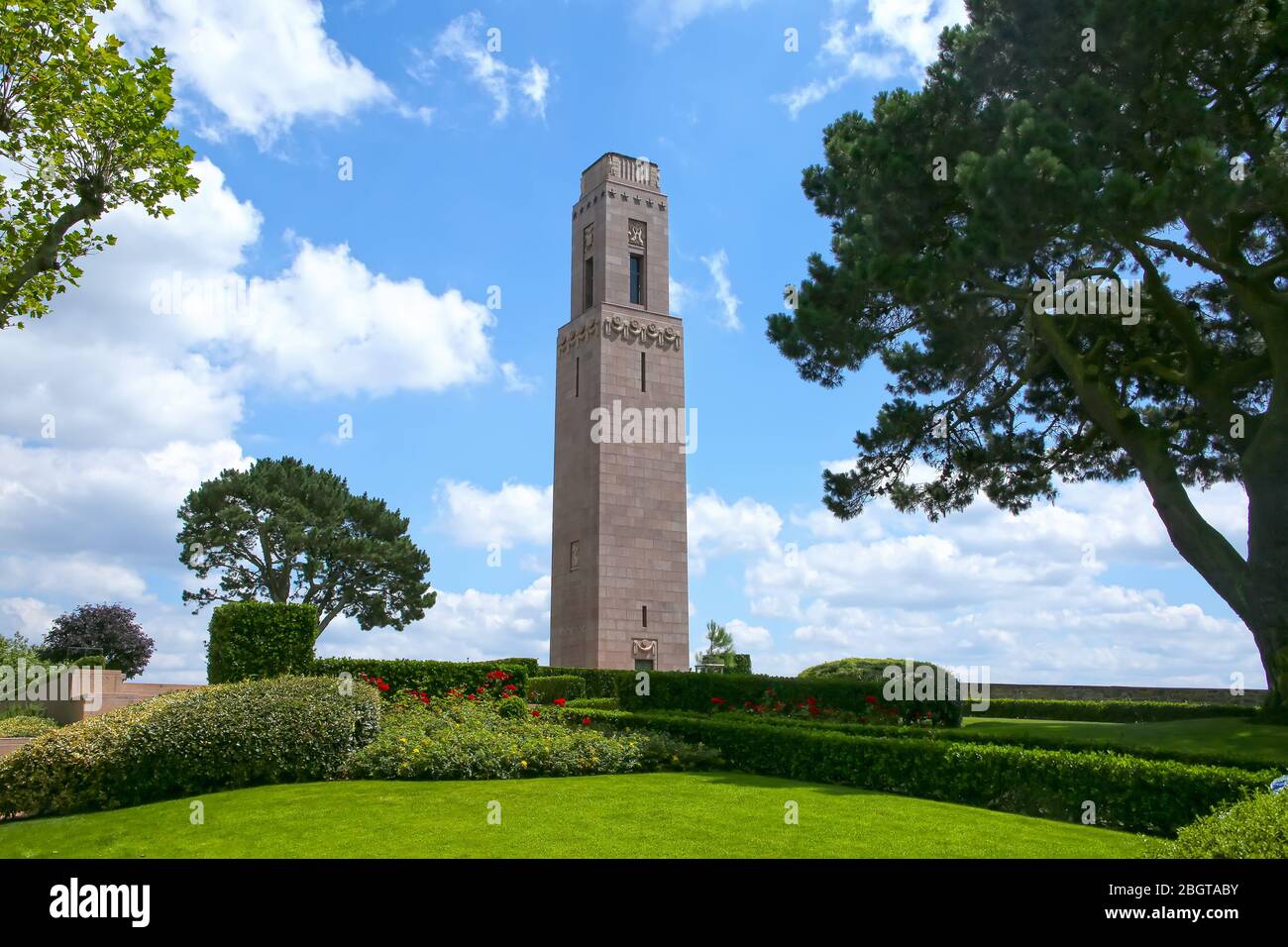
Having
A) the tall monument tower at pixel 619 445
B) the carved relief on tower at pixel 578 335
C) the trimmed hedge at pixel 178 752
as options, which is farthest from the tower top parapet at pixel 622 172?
the trimmed hedge at pixel 178 752

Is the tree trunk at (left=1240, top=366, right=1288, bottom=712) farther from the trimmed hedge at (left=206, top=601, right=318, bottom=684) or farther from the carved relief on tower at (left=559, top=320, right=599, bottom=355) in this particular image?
the carved relief on tower at (left=559, top=320, right=599, bottom=355)

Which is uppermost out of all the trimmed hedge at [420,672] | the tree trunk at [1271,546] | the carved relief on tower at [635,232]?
the carved relief on tower at [635,232]

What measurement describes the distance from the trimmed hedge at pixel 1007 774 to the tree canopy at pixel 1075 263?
8.65 metres

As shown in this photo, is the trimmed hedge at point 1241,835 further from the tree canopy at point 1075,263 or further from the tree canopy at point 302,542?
the tree canopy at point 302,542

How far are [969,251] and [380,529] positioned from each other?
108 feet

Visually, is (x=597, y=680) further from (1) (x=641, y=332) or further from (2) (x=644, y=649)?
(1) (x=641, y=332)

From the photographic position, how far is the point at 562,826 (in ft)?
29.3

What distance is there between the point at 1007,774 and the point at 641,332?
2634cm

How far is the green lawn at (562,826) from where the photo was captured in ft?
27.0

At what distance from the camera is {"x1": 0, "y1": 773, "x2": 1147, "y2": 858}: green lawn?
823cm

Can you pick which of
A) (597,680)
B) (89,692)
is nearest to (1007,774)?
(597,680)
